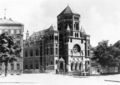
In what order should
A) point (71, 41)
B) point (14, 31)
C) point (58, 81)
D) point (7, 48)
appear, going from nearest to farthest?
point (58, 81), point (7, 48), point (14, 31), point (71, 41)

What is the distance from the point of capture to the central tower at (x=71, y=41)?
9869cm

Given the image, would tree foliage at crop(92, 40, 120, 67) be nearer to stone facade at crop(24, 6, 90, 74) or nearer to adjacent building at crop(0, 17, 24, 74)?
stone facade at crop(24, 6, 90, 74)

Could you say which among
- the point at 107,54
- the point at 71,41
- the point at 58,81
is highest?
the point at 71,41

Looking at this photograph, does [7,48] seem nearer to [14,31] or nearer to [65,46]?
[14,31]

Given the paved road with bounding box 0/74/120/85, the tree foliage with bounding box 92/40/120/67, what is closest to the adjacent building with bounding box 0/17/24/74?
the tree foliage with bounding box 92/40/120/67

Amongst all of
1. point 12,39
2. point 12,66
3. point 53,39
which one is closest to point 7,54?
point 12,39

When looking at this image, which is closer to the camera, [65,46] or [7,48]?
[7,48]

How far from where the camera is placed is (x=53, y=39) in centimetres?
9800

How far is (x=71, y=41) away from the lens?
99812 millimetres

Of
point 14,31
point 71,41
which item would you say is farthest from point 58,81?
point 71,41

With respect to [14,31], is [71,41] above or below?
below

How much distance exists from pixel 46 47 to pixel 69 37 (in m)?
9.98

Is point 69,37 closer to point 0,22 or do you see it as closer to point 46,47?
point 46,47

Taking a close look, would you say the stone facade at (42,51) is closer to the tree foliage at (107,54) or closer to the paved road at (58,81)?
the tree foliage at (107,54)
